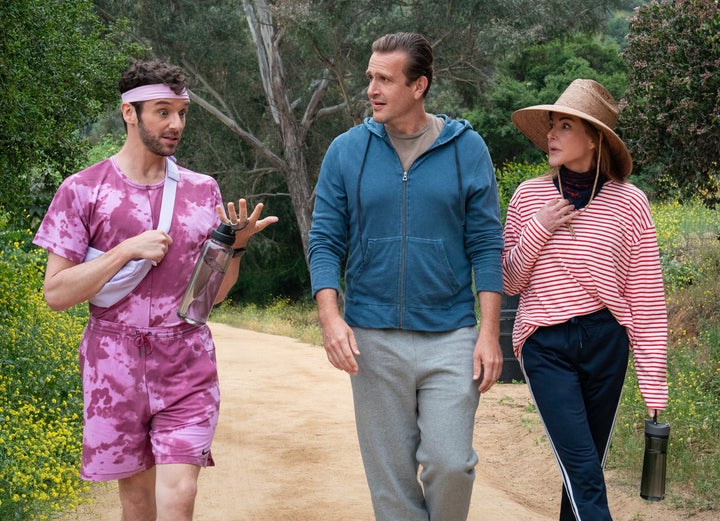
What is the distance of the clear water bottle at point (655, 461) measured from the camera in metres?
4.03

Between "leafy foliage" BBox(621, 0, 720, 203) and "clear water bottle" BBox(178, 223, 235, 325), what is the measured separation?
5120 mm

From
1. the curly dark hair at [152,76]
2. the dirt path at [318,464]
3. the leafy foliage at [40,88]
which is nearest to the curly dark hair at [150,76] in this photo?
the curly dark hair at [152,76]

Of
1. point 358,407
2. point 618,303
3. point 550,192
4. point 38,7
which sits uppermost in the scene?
point 38,7

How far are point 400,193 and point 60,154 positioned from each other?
6.79 meters

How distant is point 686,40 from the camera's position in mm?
8164

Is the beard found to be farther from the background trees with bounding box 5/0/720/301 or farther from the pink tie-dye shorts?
the background trees with bounding box 5/0/720/301

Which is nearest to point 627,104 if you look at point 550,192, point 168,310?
point 550,192

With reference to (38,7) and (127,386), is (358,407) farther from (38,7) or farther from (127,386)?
(38,7)

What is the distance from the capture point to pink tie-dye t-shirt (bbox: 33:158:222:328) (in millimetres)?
3723

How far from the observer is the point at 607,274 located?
4.11m

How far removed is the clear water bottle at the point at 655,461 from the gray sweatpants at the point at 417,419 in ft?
2.37

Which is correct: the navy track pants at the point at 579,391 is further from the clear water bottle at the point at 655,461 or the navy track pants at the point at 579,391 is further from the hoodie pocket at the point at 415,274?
the hoodie pocket at the point at 415,274

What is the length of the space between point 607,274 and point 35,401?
4358 millimetres

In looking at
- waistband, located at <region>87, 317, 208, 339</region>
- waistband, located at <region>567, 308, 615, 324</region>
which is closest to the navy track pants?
waistband, located at <region>567, 308, 615, 324</region>
